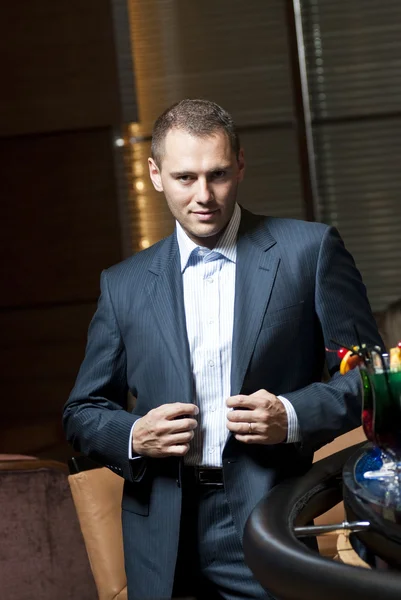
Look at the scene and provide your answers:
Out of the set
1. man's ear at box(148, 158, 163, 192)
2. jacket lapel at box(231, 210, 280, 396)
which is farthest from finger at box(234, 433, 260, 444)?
man's ear at box(148, 158, 163, 192)

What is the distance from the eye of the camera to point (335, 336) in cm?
176

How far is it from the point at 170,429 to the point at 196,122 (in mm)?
558

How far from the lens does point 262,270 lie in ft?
5.99

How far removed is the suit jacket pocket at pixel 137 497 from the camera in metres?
1.81

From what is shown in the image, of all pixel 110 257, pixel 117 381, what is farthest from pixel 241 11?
pixel 117 381

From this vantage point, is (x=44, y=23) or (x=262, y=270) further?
(x=44, y=23)

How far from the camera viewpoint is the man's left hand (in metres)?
1.61

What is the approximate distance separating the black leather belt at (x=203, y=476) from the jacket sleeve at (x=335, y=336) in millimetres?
179

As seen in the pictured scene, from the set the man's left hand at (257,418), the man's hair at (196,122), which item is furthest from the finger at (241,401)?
the man's hair at (196,122)

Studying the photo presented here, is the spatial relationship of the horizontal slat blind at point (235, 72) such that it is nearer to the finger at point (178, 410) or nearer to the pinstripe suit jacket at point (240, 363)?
the pinstripe suit jacket at point (240, 363)

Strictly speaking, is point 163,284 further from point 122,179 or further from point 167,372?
point 122,179

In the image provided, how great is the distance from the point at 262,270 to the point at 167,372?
0.26 m

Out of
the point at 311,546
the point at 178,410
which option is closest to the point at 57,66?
the point at 178,410

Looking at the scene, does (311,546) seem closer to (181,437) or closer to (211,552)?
(181,437)
